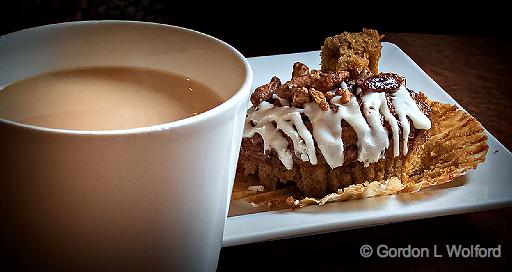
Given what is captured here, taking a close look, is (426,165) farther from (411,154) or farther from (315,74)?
(315,74)

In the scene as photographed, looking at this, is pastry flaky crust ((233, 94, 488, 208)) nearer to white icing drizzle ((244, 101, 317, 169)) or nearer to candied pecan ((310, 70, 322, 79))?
white icing drizzle ((244, 101, 317, 169))

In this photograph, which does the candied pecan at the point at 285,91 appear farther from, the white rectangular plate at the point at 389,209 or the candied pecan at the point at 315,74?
the white rectangular plate at the point at 389,209

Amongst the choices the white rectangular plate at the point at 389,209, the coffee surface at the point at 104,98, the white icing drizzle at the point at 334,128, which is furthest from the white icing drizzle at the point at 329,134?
the coffee surface at the point at 104,98

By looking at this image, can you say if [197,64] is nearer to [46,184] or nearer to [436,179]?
[46,184]

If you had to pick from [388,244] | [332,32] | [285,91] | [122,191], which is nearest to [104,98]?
[122,191]

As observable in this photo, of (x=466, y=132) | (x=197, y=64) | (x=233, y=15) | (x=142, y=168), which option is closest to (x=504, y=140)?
(x=466, y=132)

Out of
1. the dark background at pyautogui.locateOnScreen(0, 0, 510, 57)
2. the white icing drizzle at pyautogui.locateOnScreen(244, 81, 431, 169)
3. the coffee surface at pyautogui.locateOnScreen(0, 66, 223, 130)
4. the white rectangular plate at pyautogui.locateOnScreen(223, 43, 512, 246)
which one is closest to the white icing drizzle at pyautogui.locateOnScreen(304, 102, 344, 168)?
the white icing drizzle at pyautogui.locateOnScreen(244, 81, 431, 169)
